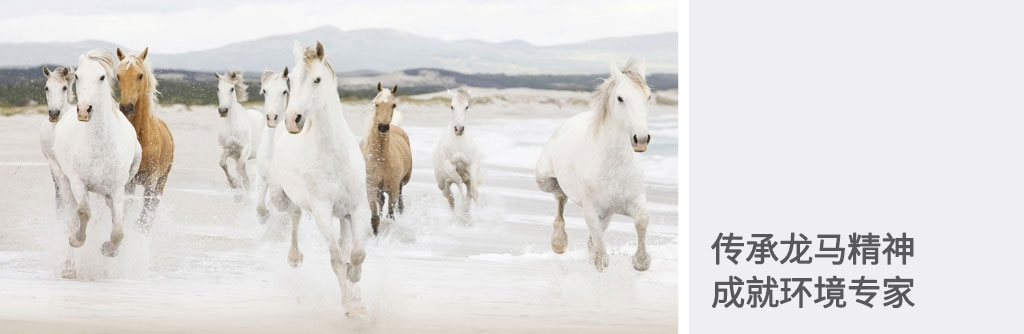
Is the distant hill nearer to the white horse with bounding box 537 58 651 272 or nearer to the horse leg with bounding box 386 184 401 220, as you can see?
the white horse with bounding box 537 58 651 272

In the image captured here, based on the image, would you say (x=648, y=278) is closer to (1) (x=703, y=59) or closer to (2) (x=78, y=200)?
(1) (x=703, y=59)

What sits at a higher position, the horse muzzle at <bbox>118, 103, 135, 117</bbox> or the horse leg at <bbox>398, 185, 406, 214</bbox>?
the horse muzzle at <bbox>118, 103, 135, 117</bbox>

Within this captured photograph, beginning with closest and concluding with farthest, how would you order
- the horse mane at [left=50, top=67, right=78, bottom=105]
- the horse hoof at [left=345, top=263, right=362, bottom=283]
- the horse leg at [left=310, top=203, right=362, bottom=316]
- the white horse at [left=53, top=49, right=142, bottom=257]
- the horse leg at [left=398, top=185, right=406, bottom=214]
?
the horse leg at [left=310, top=203, right=362, bottom=316], the horse hoof at [left=345, top=263, right=362, bottom=283], the white horse at [left=53, top=49, right=142, bottom=257], the horse mane at [left=50, top=67, right=78, bottom=105], the horse leg at [left=398, top=185, right=406, bottom=214]

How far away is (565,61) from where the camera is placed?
7.36m

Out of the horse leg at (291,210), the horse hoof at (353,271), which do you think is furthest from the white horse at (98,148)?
the horse hoof at (353,271)

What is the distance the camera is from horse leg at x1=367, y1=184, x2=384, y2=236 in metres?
5.71

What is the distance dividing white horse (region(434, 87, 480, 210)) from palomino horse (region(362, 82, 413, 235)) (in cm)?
18

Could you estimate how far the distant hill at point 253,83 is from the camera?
572 cm

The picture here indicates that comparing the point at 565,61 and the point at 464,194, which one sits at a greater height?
the point at 565,61

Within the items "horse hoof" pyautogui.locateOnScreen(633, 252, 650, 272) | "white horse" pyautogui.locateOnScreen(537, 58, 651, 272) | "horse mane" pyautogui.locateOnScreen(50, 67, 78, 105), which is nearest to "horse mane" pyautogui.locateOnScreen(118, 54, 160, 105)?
"horse mane" pyautogui.locateOnScreen(50, 67, 78, 105)

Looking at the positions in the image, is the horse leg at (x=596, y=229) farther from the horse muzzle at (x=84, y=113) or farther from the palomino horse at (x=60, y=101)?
the palomino horse at (x=60, y=101)

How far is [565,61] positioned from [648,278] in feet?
6.52

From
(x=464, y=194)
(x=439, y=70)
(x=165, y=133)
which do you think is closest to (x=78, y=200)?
(x=165, y=133)

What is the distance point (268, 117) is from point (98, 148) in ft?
3.02
